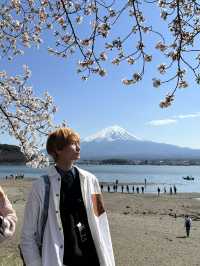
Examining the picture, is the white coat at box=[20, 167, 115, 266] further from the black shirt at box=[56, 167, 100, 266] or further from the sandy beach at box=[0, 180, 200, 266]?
the sandy beach at box=[0, 180, 200, 266]

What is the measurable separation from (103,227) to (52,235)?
0.42 meters

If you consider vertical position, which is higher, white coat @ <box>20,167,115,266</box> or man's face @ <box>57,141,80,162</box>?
man's face @ <box>57,141,80,162</box>

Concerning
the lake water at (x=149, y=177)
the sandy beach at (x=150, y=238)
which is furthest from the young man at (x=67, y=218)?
the lake water at (x=149, y=177)

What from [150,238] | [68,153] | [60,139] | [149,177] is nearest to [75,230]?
[68,153]

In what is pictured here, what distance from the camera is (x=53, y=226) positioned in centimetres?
344

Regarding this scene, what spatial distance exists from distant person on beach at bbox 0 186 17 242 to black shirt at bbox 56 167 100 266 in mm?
583

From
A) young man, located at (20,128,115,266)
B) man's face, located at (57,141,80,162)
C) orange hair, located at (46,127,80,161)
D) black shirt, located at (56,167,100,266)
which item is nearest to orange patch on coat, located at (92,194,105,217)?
young man, located at (20,128,115,266)

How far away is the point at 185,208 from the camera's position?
41562 mm

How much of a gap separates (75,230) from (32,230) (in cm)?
31

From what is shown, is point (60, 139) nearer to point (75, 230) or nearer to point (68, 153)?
point (68, 153)

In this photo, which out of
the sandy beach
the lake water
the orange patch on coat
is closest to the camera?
the orange patch on coat

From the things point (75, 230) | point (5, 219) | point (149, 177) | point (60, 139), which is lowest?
point (149, 177)

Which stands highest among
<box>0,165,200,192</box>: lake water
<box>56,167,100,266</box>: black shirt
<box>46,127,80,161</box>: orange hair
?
<box>46,127,80,161</box>: orange hair

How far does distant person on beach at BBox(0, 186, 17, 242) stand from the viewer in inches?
114
